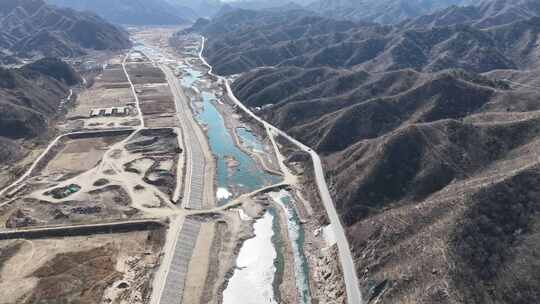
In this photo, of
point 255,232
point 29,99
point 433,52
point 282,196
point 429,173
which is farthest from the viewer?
point 433,52

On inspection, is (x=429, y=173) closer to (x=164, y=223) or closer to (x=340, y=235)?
(x=340, y=235)

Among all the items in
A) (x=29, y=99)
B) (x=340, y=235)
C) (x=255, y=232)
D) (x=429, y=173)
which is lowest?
(x=429, y=173)

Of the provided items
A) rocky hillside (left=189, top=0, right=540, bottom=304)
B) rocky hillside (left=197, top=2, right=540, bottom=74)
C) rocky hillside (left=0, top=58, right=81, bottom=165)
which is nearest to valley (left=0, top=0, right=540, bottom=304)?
rocky hillside (left=189, top=0, right=540, bottom=304)

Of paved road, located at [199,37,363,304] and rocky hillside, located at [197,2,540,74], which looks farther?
rocky hillside, located at [197,2,540,74]

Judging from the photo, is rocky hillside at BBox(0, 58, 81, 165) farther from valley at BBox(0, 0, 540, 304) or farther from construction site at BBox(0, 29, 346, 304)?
construction site at BBox(0, 29, 346, 304)

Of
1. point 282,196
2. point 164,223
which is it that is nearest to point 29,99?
point 164,223

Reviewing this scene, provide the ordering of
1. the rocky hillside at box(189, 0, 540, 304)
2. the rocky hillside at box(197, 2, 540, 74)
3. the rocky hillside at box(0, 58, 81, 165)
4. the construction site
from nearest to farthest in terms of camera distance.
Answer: the rocky hillside at box(189, 0, 540, 304)
the construction site
the rocky hillside at box(0, 58, 81, 165)
the rocky hillside at box(197, 2, 540, 74)

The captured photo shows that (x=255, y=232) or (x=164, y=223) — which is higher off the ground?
(x=164, y=223)

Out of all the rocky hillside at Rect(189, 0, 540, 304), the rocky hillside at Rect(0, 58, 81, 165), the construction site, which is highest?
the rocky hillside at Rect(0, 58, 81, 165)
